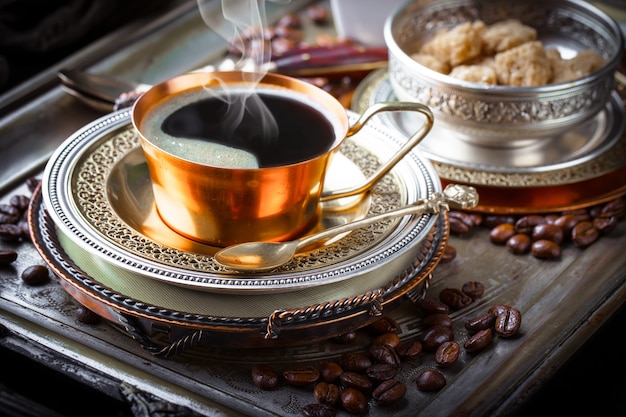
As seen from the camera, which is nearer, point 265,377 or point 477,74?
point 265,377

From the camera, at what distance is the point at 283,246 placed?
1.11 metres

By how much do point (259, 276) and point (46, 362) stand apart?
32 centimetres

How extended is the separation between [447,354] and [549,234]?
378 millimetres

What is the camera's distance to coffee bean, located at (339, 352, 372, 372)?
111 cm

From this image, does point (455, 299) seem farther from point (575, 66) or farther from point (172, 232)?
point (575, 66)

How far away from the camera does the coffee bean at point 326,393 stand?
1.05 m

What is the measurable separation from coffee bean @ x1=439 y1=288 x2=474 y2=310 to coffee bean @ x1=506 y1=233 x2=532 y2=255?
0.17m

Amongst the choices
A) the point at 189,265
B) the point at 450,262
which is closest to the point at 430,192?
the point at 450,262

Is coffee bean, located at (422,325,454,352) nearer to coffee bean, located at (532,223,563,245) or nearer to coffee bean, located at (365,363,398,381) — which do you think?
coffee bean, located at (365,363,398,381)

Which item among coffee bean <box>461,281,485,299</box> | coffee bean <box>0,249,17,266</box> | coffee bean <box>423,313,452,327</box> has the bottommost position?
coffee bean <box>461,281,485,299</box>

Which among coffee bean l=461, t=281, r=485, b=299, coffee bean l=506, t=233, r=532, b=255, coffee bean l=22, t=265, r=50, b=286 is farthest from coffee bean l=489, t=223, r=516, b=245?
coffee bean l=22, t=265, r=50, b=286

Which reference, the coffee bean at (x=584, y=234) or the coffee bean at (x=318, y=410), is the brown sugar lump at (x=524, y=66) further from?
the coffee bean at (x=318, y=410)

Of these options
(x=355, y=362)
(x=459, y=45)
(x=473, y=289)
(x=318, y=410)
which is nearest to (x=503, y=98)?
(x=459, y=45)

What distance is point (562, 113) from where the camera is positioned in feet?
4.84
